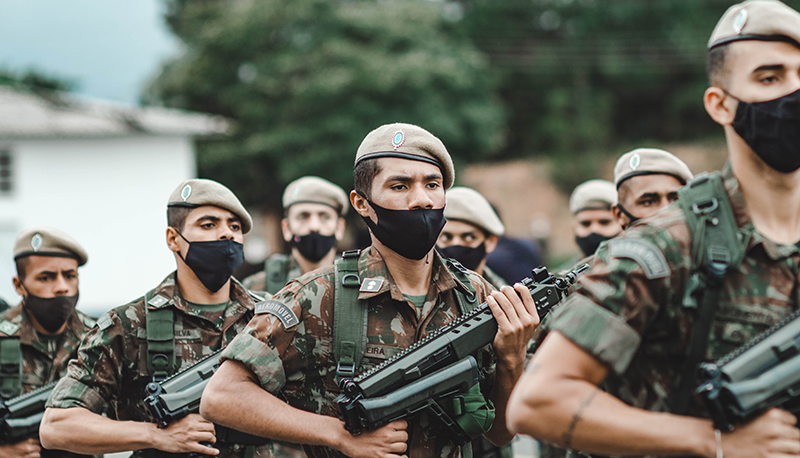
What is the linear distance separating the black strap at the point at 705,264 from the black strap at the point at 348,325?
120 centimetres

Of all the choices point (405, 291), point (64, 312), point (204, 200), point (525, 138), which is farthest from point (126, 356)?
point (525, 138)

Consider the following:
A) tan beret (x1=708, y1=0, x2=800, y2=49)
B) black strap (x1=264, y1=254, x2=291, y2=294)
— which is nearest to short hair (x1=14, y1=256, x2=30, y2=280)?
black strap (x1=264, y1=254, x2=291, y2=294)

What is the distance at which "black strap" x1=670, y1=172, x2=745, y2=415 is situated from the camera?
1911 mm

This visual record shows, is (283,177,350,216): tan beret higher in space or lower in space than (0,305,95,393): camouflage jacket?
higher

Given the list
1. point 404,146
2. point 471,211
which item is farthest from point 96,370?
point 471,211

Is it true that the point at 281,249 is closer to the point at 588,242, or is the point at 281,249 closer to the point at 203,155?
the point at 203,155

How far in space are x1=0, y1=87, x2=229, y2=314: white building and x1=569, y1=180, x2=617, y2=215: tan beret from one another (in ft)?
65.4

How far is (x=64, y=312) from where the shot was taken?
14.8 ft

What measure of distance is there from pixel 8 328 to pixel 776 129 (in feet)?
14.2

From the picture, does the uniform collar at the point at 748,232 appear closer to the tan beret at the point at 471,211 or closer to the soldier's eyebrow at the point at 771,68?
the soldier's eyebrow at the point at 771,68

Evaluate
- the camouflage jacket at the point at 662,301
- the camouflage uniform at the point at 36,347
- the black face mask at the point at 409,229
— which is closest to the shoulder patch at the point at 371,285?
the black face mask at the point at 409,229

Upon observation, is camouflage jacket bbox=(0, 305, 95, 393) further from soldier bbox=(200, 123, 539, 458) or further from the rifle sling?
soldier bbox=(200, 123, 539, 458)

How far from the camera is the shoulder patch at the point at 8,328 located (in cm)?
441

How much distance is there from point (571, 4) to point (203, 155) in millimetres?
23713
